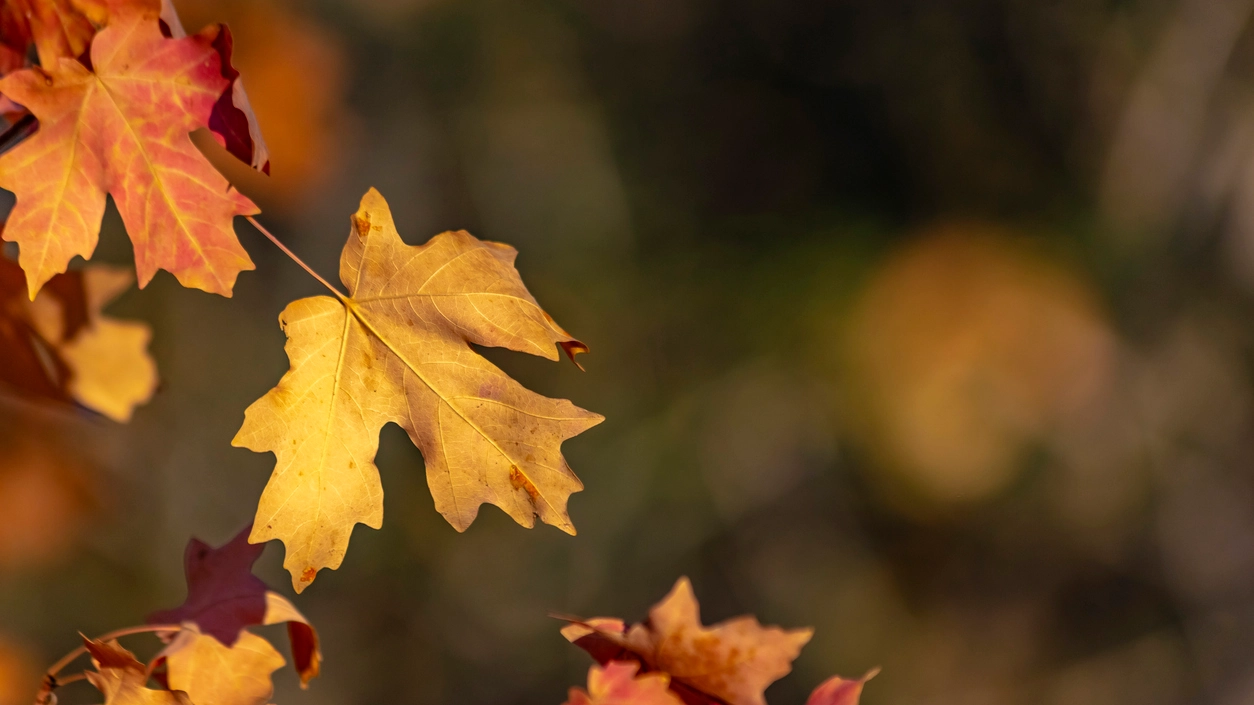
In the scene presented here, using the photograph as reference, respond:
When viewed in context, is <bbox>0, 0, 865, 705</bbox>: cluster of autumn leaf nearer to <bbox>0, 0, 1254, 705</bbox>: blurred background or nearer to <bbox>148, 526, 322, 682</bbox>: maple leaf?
<bbox>148, 526, 322, 682</bbox>: maple leaf

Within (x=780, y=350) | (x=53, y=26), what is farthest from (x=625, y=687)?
(x=780, y=350)

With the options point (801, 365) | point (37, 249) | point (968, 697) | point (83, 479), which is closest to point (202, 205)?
point (37, 249)

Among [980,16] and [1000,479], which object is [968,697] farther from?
[980,16]

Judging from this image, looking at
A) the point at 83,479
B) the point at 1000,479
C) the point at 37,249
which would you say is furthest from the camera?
the point at 1000,479

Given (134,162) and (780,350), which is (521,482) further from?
(780,350)

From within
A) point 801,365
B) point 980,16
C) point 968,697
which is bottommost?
point 968,697

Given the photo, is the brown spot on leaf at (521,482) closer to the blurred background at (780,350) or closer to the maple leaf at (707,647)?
the maple leaf at (707,647)

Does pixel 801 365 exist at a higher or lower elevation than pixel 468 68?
lower
